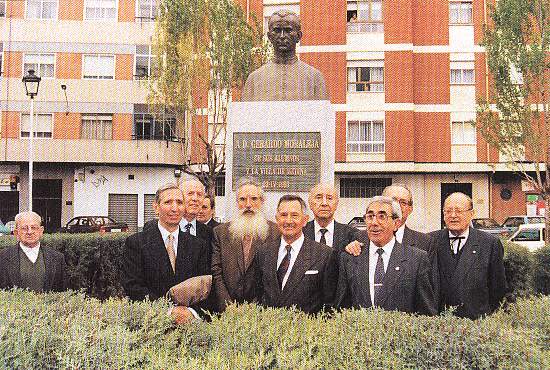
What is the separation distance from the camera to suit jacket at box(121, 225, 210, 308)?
187 inches

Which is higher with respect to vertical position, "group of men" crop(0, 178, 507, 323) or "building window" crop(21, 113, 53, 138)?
"building window" crop(21, 113, 53, 138)

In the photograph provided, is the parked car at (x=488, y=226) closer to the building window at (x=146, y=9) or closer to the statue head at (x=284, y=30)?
the statue head at (x=284, y=30)

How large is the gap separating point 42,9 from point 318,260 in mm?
31025

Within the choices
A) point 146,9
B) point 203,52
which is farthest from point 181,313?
point 146,9

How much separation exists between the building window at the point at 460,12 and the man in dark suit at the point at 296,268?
28.1 meters

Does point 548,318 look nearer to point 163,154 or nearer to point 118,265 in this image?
point 118,265

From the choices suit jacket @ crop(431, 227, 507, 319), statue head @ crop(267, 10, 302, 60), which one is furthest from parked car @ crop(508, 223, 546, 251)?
suit jacket @ crop(431, 227, 507, 319)

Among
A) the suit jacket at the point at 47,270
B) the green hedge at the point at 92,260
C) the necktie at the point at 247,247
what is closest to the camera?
the necktie at the point at 247,247

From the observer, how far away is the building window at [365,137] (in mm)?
28922

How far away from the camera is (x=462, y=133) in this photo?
1161 inches

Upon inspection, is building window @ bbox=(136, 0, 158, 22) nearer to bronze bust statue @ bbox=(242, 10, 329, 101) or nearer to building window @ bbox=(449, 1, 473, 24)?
building window @ bbox=(449, 1, 473, 24)

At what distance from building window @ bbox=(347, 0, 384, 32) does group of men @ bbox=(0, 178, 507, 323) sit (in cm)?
2564

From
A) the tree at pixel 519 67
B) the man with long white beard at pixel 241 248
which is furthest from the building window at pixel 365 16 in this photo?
the man with long white beard at pixel 241 248

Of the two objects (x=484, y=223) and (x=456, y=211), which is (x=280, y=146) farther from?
(x=484, y=223)
